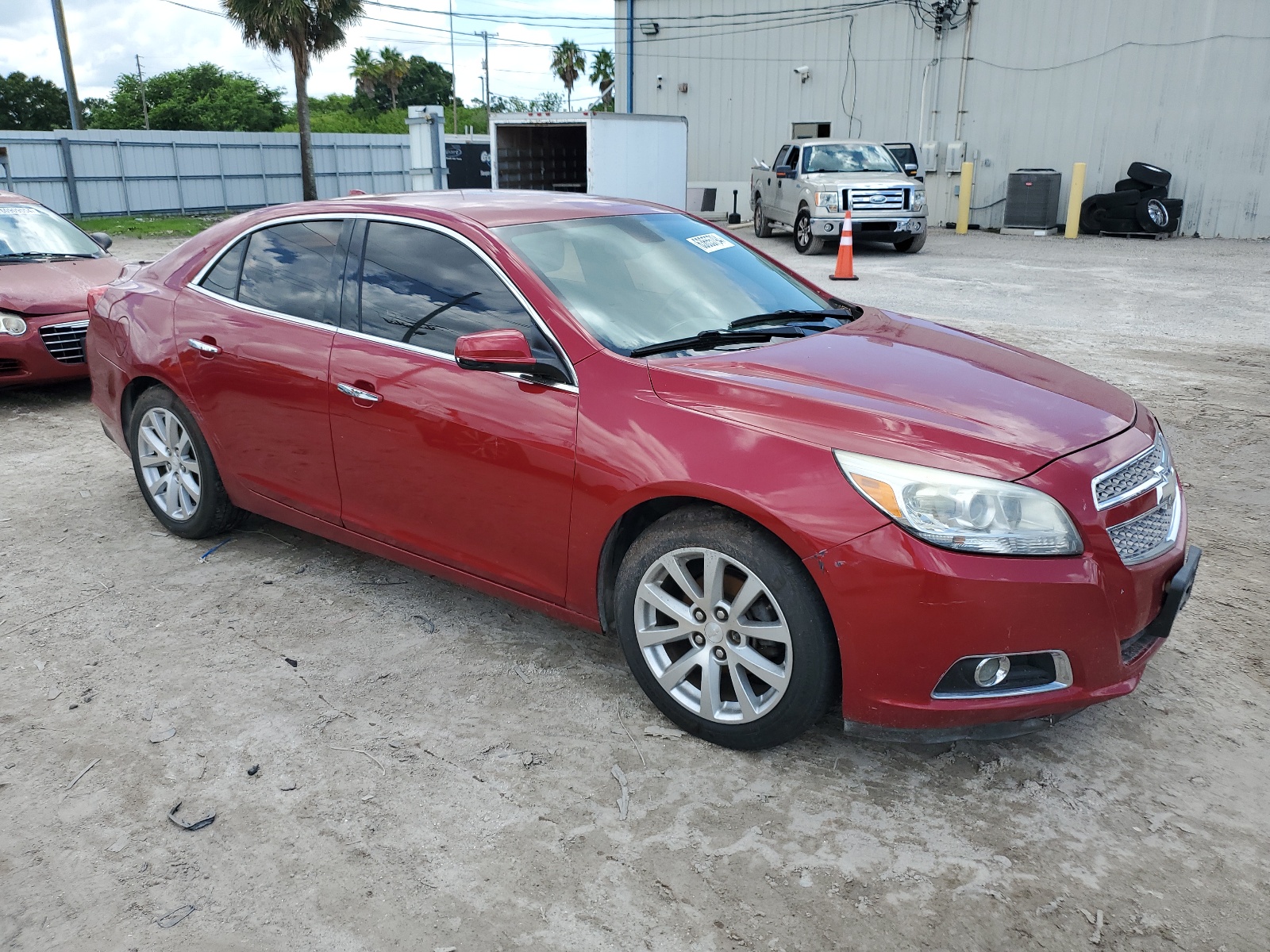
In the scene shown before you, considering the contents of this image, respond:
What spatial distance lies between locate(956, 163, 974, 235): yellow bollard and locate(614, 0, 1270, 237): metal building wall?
0.81 meters

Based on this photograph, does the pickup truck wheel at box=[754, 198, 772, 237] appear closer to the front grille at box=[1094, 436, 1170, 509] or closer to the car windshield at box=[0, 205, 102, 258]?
the car windshield at box=[0, 205, 102, 258]

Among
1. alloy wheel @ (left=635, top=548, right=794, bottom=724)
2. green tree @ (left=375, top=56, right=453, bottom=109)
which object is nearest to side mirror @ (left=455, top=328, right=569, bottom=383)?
alloy wheel @ (left=635, top=548, right=794, bottom=724)

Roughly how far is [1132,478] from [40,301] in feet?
24.3

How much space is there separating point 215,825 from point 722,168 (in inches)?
1113

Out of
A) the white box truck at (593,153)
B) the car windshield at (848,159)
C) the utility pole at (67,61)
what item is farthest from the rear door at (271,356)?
the utility pole at (67,61)

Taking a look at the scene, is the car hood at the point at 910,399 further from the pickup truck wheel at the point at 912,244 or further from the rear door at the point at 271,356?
the pickup truck wheel at the point at 912,244

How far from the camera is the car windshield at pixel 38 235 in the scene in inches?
319

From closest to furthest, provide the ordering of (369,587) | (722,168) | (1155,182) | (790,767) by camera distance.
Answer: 1. (790,767)
2. (369,587)
3. (1155,182)
4. (722,168)

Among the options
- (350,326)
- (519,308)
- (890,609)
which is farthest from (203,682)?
(890,609)

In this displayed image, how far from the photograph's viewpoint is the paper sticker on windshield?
408 cm

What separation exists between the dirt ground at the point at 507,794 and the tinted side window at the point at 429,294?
1.16 m

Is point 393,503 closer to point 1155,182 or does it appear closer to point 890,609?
point 890,609

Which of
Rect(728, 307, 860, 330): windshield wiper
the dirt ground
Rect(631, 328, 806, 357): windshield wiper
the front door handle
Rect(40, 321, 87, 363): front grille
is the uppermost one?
Rect(728, 307, 860, 330): windshield wiper

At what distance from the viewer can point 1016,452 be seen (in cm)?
270
